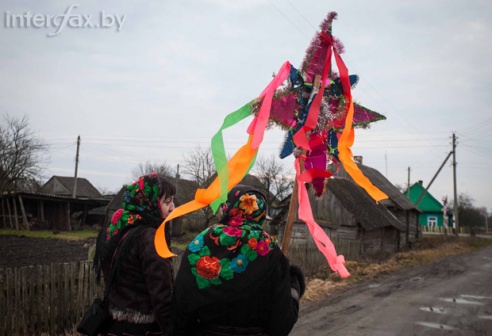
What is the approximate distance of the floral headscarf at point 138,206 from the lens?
8.72ft

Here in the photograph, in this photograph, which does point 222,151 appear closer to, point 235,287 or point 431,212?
point 235,287

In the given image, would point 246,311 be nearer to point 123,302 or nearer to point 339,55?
point 123,302

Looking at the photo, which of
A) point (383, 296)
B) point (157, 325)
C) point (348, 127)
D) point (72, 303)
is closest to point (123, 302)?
point (157, 325)

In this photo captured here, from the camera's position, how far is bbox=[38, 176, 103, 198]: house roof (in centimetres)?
5459

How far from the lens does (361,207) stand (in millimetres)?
19125

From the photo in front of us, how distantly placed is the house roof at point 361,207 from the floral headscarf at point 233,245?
53.1 ft

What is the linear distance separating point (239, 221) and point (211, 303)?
460 mm

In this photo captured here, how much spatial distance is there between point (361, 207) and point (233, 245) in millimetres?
17978

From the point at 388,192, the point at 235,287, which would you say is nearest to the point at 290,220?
the point at 235,287

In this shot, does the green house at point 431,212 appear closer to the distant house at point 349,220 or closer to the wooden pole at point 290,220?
the distant house at point 349,220

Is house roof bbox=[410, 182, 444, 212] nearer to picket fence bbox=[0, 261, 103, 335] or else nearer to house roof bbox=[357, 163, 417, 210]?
house roof bbox=[357, 163, 417, 210]

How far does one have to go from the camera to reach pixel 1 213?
2909 centimetres

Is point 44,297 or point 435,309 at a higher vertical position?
point 44,297

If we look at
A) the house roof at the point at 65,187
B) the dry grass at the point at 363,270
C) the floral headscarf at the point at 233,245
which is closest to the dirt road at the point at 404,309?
the dry grass at the point at 363,270
